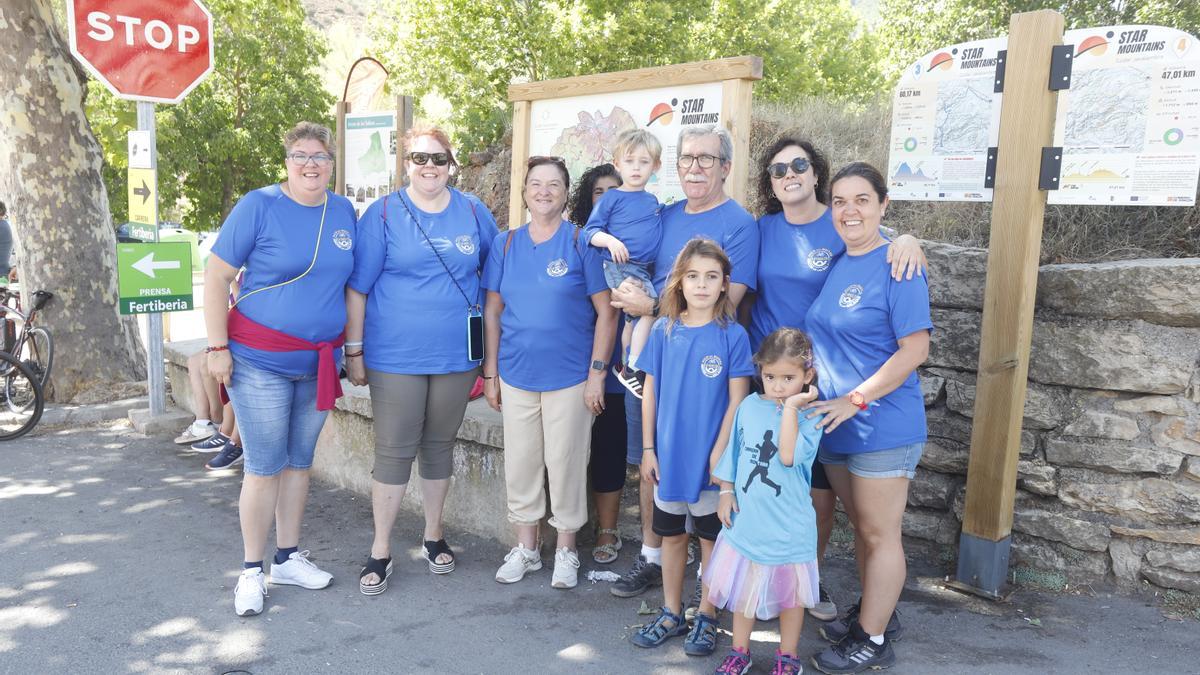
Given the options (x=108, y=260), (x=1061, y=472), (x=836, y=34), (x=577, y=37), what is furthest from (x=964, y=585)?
(x=836, y=34)

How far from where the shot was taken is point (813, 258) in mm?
3301

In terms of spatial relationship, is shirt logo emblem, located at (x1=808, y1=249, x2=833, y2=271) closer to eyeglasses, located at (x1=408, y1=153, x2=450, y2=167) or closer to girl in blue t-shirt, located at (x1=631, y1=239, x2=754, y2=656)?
girl in blue t-shirt, located at (x1=631, y1=239, x2=754, y2=656)

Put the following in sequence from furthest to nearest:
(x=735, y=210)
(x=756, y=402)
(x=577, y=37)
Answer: (x=577, y=37), (x=735, y=210), (x=756, y=402)

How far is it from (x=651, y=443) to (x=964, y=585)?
1.70 meters

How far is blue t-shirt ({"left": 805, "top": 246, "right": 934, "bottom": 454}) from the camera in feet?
9.68

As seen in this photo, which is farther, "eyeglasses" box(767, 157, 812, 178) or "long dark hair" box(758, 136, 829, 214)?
"long dark hair" box(758, 136, 829, 214)

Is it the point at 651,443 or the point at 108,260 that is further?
the point at 108,260

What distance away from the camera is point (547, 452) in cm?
396

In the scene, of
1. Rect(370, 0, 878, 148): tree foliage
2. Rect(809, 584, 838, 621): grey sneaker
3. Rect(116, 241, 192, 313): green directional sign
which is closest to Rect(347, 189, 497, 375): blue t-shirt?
Rect(809, 584, 838, 621): grey sneaker

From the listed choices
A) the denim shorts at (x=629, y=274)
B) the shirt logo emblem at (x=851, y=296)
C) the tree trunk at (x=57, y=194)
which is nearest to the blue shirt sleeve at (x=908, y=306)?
the shirt logo emblem at (x=851, y=296)

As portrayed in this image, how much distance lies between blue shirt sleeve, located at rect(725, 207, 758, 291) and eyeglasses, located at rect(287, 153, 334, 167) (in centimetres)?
175

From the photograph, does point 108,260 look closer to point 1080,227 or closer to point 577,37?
point 1080,227

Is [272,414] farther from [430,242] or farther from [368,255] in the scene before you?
[430,242]

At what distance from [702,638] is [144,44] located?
610cm
